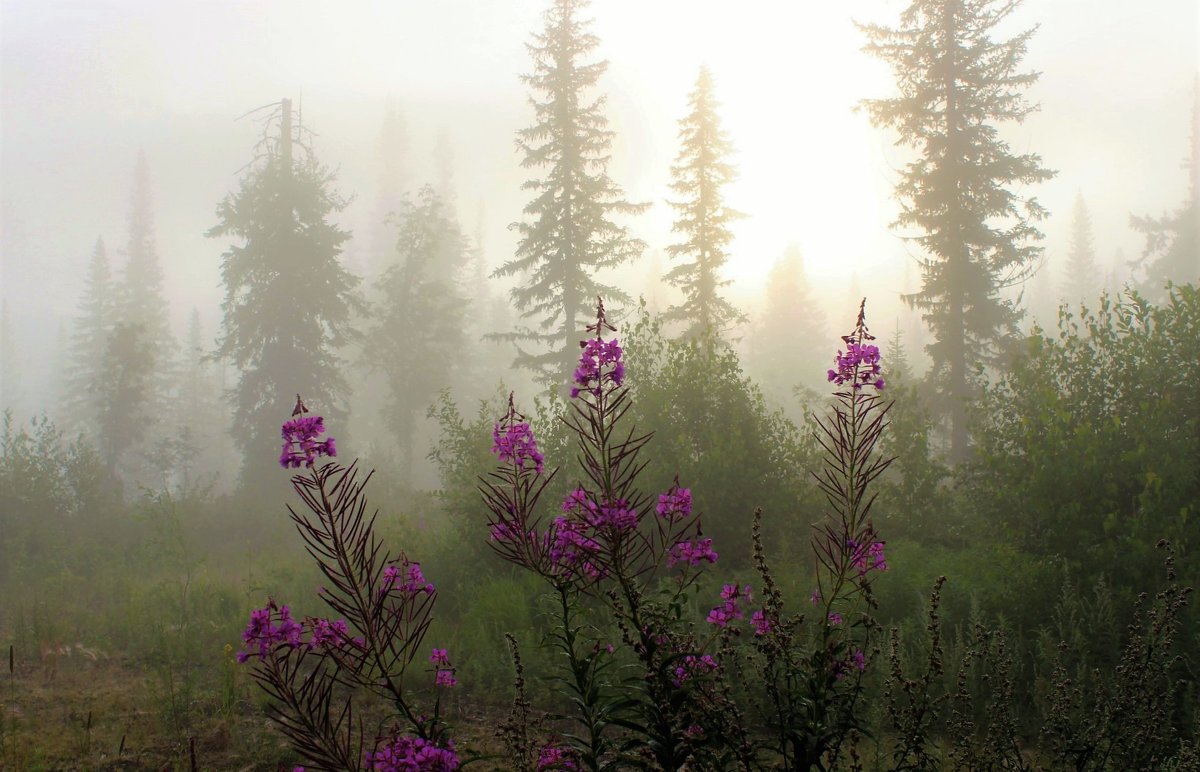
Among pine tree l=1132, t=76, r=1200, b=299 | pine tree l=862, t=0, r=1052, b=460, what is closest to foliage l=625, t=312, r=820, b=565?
pine tree l=862, t=0, r=1052, b=460

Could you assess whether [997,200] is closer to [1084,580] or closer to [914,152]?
[914,152]

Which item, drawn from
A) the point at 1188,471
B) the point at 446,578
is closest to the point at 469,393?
the point at 446,578

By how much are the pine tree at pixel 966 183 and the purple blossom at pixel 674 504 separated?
58.4 feet

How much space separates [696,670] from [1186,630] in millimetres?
5531

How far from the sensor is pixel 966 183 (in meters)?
19.2

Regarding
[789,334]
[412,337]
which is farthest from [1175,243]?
[412,337]

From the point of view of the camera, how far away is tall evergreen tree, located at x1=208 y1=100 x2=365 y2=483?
26141mm

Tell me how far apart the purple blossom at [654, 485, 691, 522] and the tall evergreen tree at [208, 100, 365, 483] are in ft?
82.4

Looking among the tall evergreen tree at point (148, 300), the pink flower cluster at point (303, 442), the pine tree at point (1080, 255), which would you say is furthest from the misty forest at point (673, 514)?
the pine tree at point (1080, 255)

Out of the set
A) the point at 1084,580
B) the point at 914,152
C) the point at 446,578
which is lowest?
the point at 446,578

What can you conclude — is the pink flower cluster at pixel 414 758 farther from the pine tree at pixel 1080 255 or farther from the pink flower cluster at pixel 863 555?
the pine tree at pixel 1080 255

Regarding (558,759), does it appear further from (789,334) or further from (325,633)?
(789,334)

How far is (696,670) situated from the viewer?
3.12 metres

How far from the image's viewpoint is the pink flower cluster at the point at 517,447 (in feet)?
10.3
